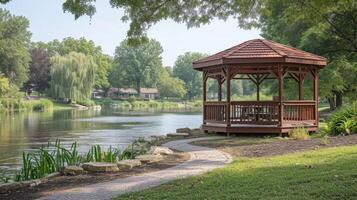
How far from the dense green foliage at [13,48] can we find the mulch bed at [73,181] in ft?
197

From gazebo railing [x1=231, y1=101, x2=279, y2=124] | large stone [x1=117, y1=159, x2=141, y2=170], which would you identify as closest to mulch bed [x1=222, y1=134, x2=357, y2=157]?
large stone [x1=117, y1=159, x2=141, y2=170]

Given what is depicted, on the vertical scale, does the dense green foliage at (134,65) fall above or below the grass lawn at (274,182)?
above

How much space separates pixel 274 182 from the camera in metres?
7.04

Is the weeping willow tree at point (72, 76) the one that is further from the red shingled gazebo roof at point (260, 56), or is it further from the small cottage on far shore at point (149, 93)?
the red shingled gazebo roof at point (260, 56)

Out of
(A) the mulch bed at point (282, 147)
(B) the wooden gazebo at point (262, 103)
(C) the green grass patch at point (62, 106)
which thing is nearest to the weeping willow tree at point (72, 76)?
(C) the green grass patch at point (62, 106)

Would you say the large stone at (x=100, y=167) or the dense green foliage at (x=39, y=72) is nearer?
the large stone at (x=100, y=167)

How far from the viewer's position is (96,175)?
29.6 feet

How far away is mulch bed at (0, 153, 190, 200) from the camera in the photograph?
24.8ft

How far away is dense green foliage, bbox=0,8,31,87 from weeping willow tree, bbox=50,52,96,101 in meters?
6.10

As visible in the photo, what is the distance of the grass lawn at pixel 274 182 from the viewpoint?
20.4ft

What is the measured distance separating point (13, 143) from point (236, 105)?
467 inches

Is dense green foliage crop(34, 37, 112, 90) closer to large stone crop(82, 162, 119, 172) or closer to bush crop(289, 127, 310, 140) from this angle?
bush crop(289, 127, 310, 140)

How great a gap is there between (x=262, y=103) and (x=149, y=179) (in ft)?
29.6

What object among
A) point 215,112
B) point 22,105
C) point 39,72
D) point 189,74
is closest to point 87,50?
point 39,72
